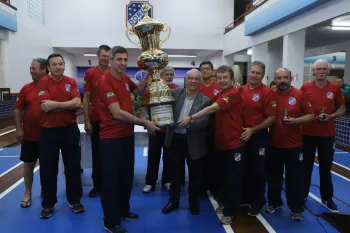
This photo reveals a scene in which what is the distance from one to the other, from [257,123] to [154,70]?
1.10 metres

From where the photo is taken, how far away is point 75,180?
9.57 ft

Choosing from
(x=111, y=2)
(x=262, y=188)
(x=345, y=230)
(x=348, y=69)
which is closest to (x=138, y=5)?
(x=111, y=2)

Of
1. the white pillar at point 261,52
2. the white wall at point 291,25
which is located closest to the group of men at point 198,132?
the white wall at point 291,25

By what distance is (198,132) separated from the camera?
278 cm

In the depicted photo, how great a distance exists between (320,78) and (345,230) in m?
1.78

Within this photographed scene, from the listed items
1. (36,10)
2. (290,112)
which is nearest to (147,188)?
(290,112)

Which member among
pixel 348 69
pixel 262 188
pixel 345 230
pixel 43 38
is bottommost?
pixel 262 188

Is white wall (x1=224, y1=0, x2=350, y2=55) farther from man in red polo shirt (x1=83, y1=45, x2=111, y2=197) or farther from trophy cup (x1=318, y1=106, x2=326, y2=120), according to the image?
man in red polo shirt (x1=83, y1=45, x2=111, y2=197)

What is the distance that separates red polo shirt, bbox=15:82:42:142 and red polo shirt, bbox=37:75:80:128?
0.26m

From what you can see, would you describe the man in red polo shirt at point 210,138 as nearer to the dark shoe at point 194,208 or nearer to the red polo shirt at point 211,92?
the red polo shirt at point 211,92

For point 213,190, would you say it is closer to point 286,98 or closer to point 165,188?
point 165,188

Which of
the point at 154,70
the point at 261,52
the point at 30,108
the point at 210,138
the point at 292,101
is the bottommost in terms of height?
the point at 210,138

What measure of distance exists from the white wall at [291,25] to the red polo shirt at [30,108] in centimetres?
525

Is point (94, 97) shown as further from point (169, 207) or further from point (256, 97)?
→ point (256, 97)
